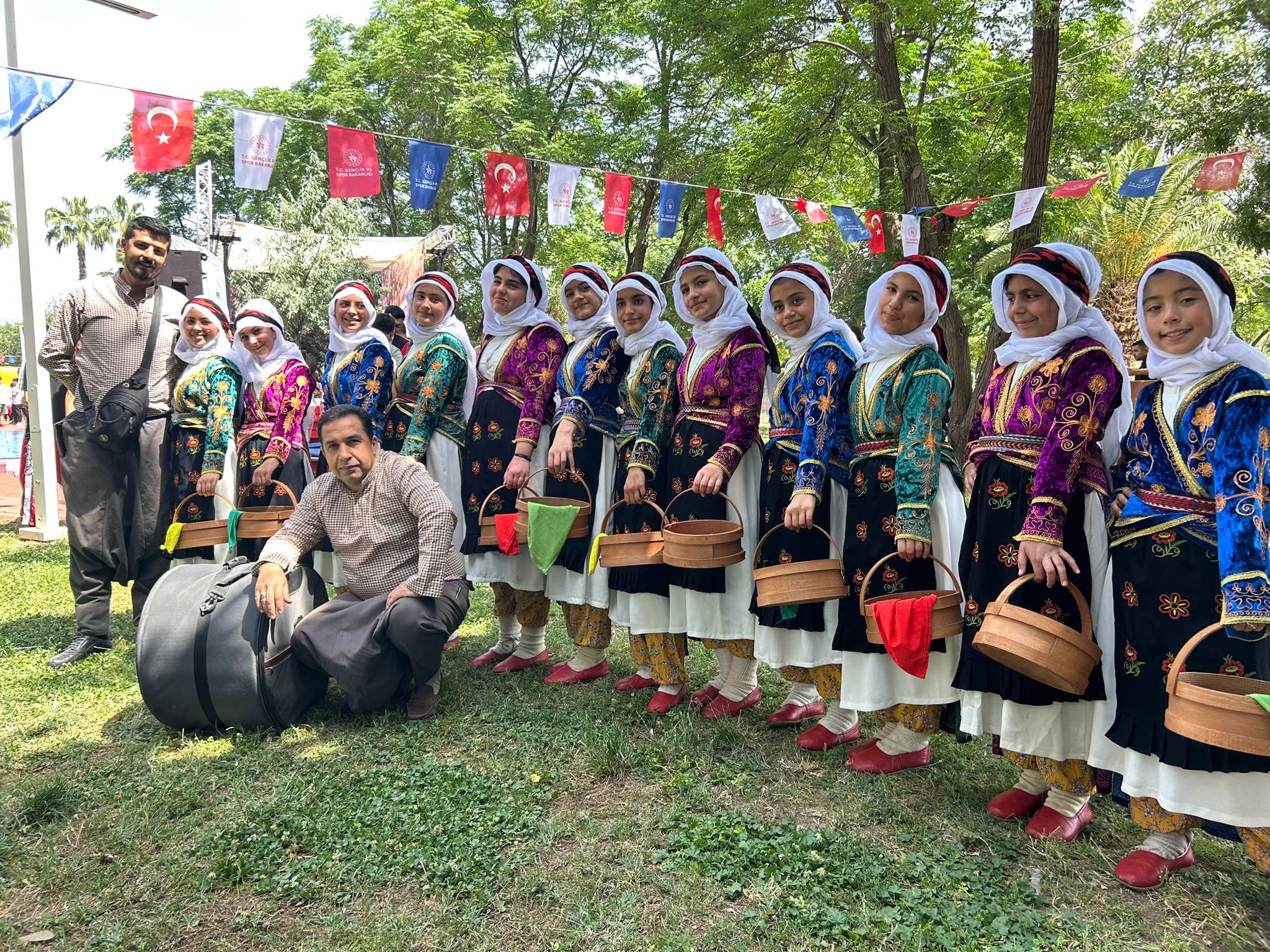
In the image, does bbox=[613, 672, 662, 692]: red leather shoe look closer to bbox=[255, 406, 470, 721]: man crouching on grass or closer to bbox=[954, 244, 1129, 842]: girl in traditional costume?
bbox=[255, 406, 470, 721]: man crouching on grass

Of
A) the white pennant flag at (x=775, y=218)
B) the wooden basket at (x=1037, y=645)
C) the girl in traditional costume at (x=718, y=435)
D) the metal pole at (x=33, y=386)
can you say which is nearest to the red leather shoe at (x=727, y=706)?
the girl in traditional costume at (x=718, y=435)

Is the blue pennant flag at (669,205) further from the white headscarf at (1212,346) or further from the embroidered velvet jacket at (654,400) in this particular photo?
the white headscarf at (1212,346)

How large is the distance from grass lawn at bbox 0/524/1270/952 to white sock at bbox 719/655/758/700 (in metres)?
0.17

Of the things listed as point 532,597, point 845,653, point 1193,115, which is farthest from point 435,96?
point 845,653

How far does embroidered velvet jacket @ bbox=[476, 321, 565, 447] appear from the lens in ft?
14.8

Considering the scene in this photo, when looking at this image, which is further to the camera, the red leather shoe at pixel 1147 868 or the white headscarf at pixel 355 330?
the white headscarf at pixel 355 330

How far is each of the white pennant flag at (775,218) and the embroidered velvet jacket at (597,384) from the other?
4652 mm

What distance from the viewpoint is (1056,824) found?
299 centimetres

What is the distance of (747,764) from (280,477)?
10.1 ft

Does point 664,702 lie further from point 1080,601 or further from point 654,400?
point 1080,601

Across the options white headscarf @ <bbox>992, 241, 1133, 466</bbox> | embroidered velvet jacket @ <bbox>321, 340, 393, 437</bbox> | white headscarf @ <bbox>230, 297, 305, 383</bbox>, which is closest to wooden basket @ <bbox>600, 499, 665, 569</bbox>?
white headscarf @ <bbox>992, 241, 1133, 466</bbox>

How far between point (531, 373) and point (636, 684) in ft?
5.64

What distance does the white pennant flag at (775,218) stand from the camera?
858cm

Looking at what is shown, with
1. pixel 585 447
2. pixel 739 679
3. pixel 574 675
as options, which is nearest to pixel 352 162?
pixel 585 447
